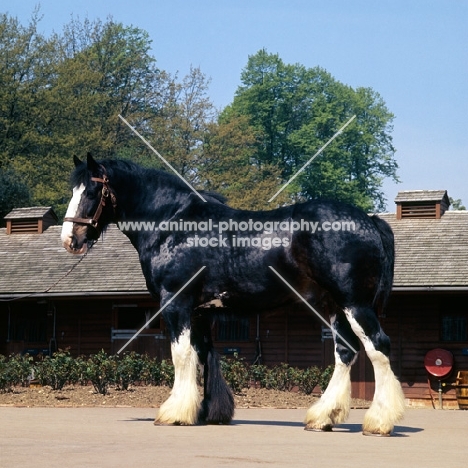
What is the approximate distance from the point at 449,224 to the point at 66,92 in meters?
26.7

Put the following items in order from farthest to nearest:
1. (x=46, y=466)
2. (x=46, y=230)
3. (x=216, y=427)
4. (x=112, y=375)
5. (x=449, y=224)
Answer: (x=46, y=230), (x=449, y=224), (x=112, y=375), (x=216, y=427), (x=46, y=466)

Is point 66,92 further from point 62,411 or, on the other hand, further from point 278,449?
point 278,449

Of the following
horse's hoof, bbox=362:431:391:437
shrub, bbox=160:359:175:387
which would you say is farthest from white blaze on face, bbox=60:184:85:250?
Result: shrub, bbox=160:359:175:387

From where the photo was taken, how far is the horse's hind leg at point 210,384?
11.5 metres

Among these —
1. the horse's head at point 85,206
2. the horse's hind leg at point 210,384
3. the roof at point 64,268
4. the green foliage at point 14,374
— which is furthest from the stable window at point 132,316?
the horse's head at point 85,206

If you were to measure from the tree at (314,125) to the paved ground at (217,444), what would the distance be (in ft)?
136

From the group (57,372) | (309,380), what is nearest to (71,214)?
(57,372)

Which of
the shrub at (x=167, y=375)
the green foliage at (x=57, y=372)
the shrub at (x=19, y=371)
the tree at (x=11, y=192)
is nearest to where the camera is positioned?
the green foliage at (x=57, y=372)

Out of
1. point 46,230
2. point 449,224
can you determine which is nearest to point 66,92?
point 46,230

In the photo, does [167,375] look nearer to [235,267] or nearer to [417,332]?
[417,332]

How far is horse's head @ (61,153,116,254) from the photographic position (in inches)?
454

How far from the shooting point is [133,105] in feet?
178

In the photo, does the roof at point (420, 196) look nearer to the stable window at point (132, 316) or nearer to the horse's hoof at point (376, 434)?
the stable window at point (132, 316)

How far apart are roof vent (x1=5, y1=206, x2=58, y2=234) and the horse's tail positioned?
20805 millimetres
